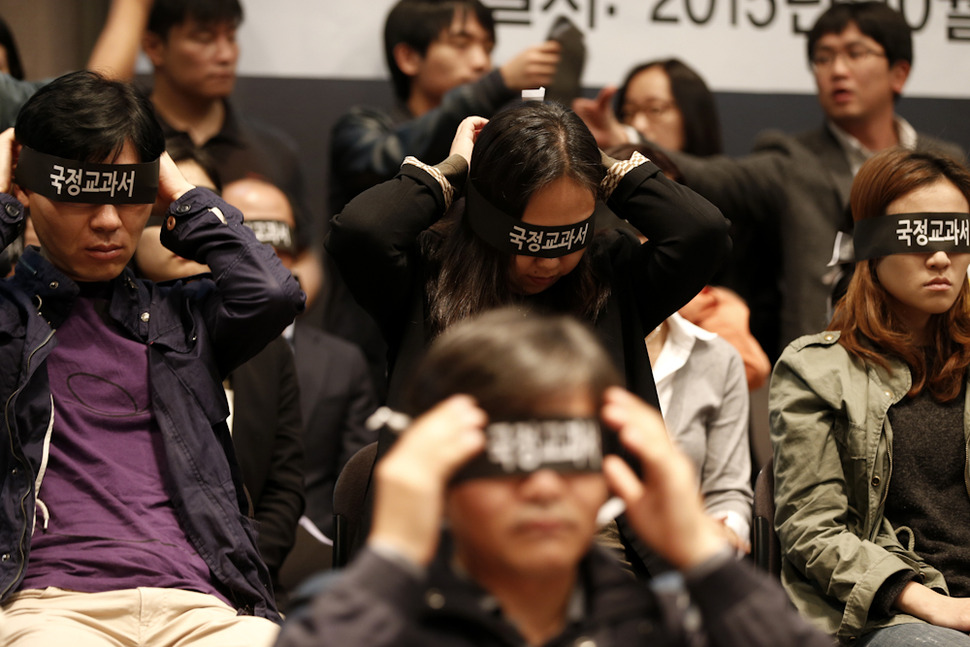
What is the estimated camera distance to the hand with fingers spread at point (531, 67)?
4020 millimetres

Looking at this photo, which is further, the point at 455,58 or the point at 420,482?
the point at 455,58

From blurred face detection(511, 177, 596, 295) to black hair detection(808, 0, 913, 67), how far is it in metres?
2.66

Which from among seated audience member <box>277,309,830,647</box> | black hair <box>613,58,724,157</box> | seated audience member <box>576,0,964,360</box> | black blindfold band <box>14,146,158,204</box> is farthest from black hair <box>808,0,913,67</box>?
seated audience member <box>277,309,830,647</box>

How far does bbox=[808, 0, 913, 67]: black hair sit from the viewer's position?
460 cm

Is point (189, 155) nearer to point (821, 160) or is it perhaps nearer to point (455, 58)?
point (455, 58)

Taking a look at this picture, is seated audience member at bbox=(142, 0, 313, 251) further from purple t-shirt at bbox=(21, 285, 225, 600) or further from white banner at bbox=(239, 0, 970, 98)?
purple t-shirt at bbox=(21, 285, 225, 600)

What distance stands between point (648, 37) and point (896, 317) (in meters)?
2.31

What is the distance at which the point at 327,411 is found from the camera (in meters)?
3.91

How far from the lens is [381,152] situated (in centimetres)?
431

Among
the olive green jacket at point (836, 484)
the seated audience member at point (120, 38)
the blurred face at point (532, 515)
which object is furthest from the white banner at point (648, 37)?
the blurred face at point (532, 515)

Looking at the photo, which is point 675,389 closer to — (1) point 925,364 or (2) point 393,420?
(1) point 925,364

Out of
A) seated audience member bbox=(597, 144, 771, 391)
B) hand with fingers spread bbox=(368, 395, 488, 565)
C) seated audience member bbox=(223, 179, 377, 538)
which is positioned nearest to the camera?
hand with fingers spread bbox=(368, 395, 488, 565)

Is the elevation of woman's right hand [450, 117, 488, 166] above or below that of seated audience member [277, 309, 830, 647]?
above

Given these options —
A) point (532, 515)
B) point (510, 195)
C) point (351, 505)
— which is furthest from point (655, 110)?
point (532, 515)
